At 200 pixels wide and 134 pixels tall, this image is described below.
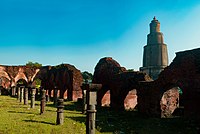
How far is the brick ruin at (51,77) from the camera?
27.2 meters

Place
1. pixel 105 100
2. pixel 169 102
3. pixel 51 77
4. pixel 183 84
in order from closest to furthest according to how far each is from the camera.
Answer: pixel 183 84
pixel 169 102
pixel 105 100
pixel 51 77

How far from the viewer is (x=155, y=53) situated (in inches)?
2432

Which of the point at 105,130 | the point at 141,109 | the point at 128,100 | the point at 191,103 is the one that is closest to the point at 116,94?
the point at 128,100

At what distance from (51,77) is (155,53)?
36.8 m

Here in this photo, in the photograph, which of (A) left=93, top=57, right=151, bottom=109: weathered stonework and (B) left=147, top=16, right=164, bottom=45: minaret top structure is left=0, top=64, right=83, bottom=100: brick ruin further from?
(B) left=147, top=16, right=164, bottom=45: minaret top structure

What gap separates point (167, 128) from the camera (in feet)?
34.8

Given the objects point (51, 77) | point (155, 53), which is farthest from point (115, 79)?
point (155, 53)

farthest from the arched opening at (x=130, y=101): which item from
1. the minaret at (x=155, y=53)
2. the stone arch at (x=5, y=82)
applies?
the minaret at (x=155, y=53)

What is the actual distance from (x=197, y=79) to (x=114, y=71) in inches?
390

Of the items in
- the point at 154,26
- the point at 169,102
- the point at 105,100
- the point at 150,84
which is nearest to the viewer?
the point at 150,84

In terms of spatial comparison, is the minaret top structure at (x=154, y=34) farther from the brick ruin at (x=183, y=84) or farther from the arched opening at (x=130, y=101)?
the brick ruin at (x=183, y=84)

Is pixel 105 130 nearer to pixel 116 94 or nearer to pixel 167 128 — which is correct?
pixel 167 128

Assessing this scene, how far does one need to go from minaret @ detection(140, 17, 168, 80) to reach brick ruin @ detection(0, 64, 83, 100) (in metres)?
33.3

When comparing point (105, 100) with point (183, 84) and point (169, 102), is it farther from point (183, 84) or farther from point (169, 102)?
point (183, 84)
